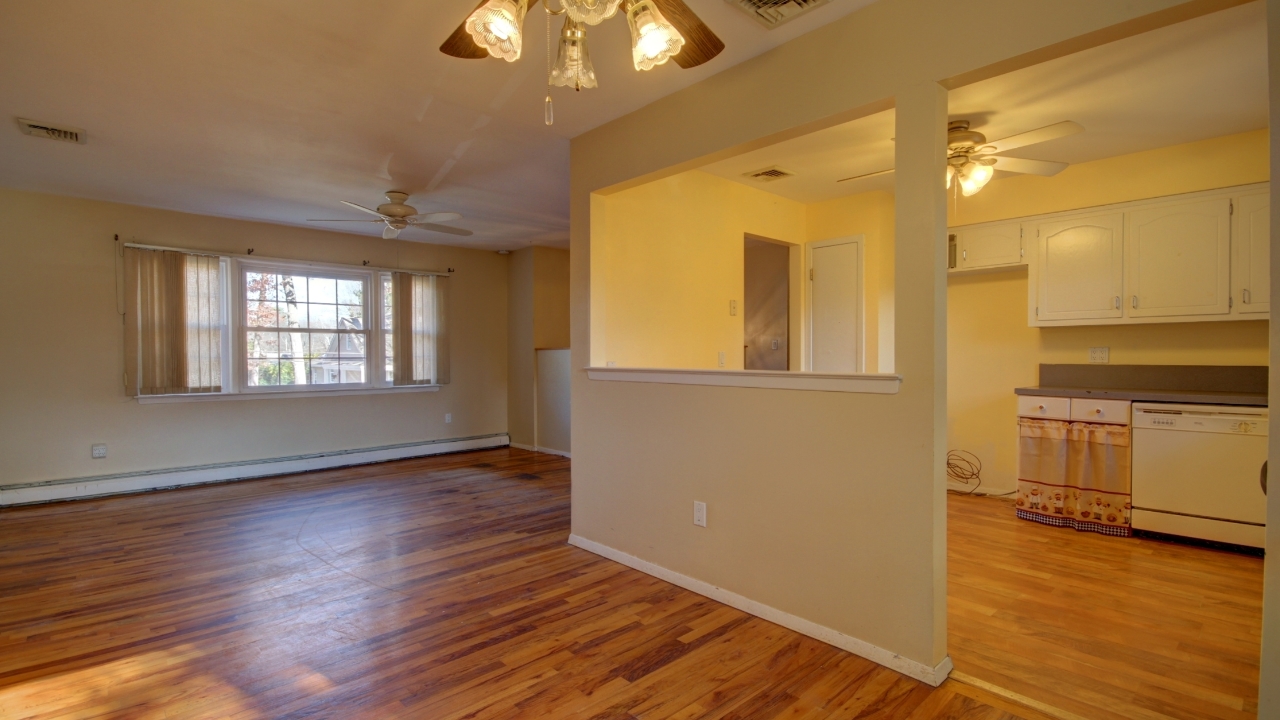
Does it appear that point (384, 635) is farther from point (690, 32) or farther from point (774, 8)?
point (774, 8)

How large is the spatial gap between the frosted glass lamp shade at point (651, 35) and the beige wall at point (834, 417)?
3.19 ft

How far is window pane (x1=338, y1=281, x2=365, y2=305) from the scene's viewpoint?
631cm

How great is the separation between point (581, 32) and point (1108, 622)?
3.20 meters

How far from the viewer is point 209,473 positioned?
17.9 feet

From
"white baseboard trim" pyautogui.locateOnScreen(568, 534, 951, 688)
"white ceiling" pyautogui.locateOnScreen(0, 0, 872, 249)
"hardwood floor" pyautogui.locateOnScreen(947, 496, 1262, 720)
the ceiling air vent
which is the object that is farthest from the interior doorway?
"white baseboard trim" pyautogui.locateOnScreen(568, 534, 951, 688)

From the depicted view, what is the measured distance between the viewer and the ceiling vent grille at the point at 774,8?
2.19 metres

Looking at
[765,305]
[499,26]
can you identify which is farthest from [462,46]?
[765,305]

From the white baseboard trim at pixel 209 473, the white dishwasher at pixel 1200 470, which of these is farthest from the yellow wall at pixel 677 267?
the white baseboard trim at pixel 209 473

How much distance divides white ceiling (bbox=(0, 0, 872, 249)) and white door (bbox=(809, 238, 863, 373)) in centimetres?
230

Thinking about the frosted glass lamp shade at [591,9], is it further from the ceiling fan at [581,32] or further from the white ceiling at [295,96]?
the white ceiling at [295,96]

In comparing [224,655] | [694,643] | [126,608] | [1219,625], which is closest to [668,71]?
[694,643]

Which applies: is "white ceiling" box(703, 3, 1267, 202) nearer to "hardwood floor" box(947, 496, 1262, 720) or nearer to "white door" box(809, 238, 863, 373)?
"white door" box(809, 238, 863, 373)

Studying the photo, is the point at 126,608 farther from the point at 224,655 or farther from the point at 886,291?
the point at 886,291

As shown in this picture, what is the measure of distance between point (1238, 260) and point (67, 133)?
7.09 m
